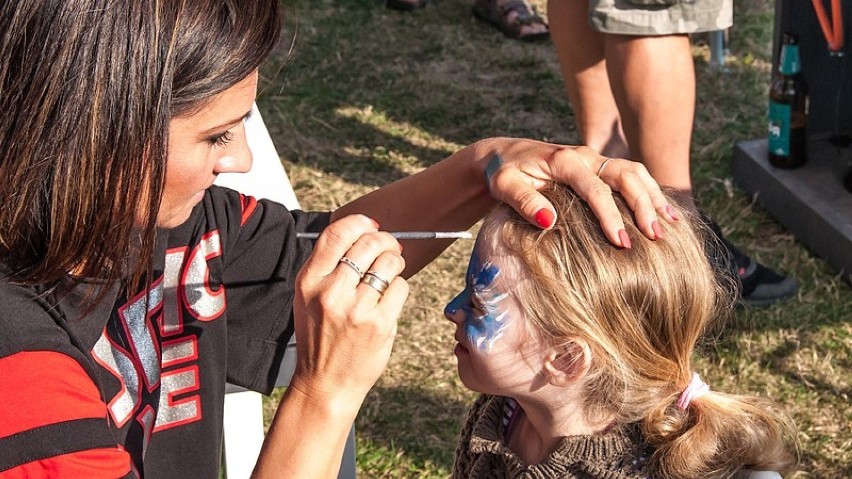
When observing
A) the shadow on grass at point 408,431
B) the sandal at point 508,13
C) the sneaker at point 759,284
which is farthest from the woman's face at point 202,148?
the sandal at point 508,13

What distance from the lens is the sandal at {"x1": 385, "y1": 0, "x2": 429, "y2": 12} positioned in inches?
206

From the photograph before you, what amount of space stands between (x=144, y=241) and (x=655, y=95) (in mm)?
1519

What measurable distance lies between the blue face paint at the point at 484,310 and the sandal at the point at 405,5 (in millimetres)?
3817

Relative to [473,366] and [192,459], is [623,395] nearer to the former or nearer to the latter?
[473,366]

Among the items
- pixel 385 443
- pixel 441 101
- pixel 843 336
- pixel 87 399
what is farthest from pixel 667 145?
pixel 441 101

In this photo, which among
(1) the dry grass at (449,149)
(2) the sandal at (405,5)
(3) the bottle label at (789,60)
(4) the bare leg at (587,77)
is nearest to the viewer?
(1) the dry grass at (449,149)

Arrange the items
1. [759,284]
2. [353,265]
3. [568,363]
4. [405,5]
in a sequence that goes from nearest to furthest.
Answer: [353,265] < [568,363] < [759,284] < [405,5]

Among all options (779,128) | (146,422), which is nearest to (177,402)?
(146,422)

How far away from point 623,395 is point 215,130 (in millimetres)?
695

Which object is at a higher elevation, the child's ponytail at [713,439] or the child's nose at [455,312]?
the child's nose at [455,312]

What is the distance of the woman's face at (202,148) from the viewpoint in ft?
4.34

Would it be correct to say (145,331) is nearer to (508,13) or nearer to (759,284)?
(759,284)

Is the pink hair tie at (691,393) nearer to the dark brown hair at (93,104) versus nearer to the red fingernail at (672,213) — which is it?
the red fingernail at (672,213)

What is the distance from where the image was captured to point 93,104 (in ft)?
3.98
